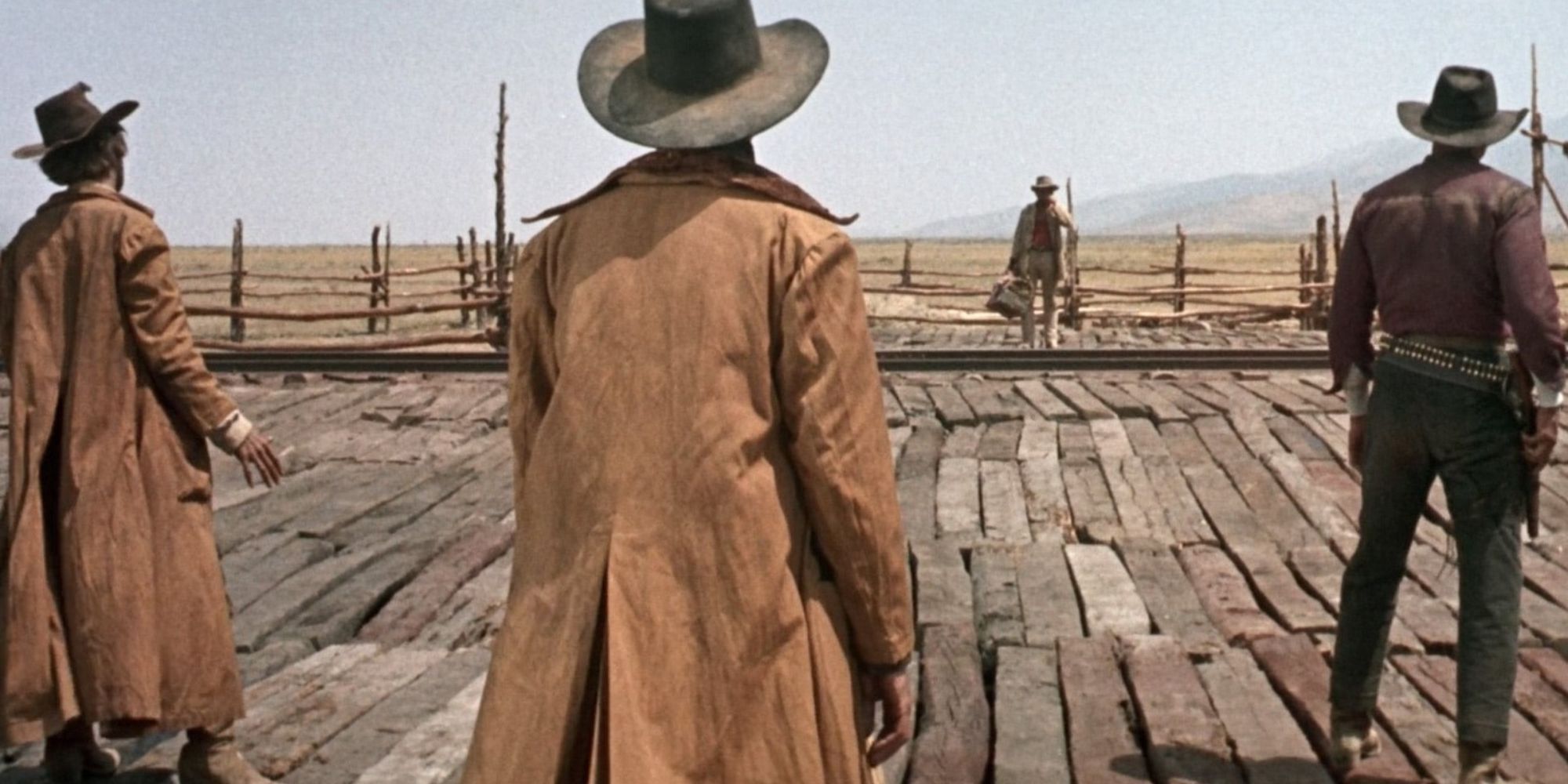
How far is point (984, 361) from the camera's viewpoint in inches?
515

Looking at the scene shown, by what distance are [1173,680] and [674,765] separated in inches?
113

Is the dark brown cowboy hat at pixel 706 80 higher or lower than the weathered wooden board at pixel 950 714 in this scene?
higher

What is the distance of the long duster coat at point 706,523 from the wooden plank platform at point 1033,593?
181 cm

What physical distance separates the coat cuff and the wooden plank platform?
82 centimetres

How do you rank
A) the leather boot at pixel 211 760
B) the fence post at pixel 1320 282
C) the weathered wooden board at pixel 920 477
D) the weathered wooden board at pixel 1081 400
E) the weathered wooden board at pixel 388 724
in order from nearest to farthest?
the leather boot at pixel 211 760, the weathered wooden board at pixel 388 724, the weathered wooden board at pixel 920 477, the weathered wooden board at pixel 1081 400, the fence post at pixel 1320 282

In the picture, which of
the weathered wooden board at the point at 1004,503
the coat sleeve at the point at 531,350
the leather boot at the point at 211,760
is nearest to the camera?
the coat sleeve at the point at 531,350

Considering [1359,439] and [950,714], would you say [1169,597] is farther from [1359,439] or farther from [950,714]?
[1359,439]

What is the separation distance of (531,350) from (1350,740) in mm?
2539

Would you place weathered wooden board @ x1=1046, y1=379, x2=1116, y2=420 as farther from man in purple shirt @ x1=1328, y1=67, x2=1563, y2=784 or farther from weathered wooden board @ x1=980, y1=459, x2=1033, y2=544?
man in purple shirt @ x1=1328, y1=67, x2=1563, y2=784

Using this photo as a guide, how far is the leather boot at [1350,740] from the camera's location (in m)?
4.46

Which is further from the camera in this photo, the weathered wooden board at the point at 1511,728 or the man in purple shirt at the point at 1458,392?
the weathered wooden board at the point at 1511,728

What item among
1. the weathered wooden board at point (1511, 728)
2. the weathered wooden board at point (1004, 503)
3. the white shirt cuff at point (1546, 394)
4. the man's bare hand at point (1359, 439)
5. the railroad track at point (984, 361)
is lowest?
the weathered wooden board at point (1511, 728)

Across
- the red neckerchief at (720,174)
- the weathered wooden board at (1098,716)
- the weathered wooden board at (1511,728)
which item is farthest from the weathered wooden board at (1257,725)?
the red neckerchief at (720,174)

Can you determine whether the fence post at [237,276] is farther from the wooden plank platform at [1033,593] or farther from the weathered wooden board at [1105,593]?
the weathered wooden board at [1105,593]
